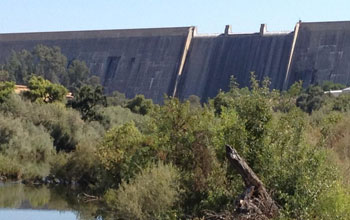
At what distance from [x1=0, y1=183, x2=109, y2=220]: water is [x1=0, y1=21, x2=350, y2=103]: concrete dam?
3349cm

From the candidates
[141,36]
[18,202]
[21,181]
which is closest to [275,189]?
[18,202]

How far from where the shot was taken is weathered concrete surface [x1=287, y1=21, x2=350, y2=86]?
190ft

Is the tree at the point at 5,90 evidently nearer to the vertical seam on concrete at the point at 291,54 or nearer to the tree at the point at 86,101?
the tree at the point at 86,101

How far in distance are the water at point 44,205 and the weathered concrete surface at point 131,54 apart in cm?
3640

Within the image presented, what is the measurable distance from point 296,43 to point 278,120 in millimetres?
45505

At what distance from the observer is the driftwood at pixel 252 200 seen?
34.5 ft

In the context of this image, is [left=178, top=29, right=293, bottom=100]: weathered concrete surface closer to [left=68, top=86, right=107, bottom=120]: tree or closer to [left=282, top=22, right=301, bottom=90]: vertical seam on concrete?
[left=282, top=22, right=301, bottom=90]: vertical seam on concrete

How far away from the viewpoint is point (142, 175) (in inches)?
653

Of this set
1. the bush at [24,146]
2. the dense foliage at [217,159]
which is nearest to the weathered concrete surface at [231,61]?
the bush at [24,146]

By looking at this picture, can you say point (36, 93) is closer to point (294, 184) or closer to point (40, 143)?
point (40, 143)

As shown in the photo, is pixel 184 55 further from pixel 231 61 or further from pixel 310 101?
pixel 310 101

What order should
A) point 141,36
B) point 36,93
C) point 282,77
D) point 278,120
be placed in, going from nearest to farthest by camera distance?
point 278,120, point 36,93, point 282,77, point 141,36

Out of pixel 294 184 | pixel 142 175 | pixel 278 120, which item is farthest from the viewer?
pixel 142 175

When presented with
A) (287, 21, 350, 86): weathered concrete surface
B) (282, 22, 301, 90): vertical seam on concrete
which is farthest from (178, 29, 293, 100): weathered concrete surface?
(287, 21, 350, 86): weathered concrete surface
